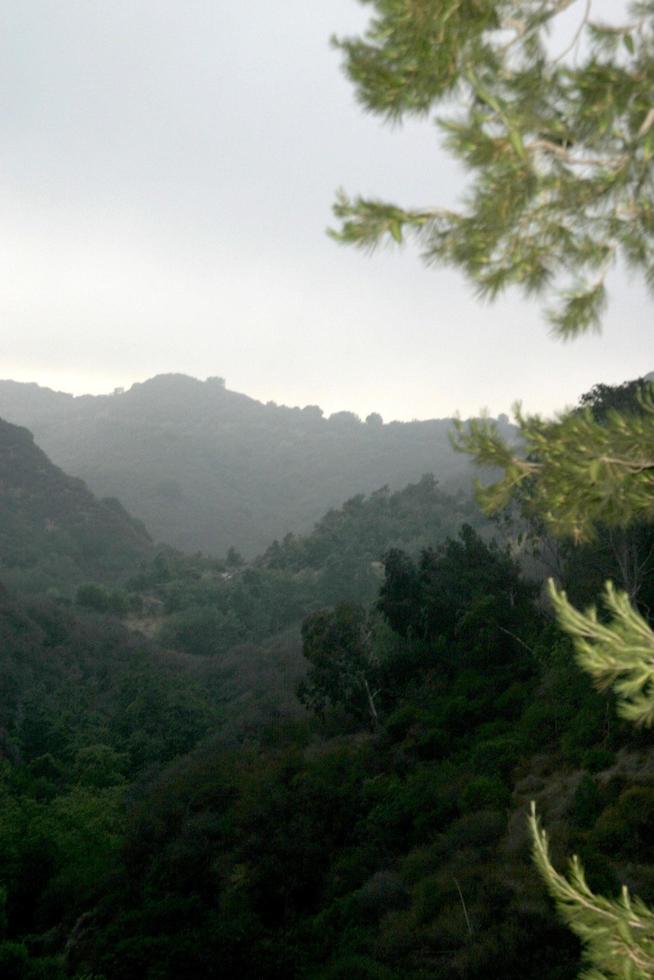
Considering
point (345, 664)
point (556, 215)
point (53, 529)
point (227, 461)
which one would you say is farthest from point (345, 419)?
point (556, 215)

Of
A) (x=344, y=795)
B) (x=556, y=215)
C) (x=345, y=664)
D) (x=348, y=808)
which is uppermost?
(x=556, y=215)

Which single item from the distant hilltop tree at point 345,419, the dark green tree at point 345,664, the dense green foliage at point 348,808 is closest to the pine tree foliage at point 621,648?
the dense green foliage at point 348,808

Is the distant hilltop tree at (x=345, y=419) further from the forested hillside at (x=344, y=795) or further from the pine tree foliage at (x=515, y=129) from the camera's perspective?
the pine tree foliage at (x=515, y=129)

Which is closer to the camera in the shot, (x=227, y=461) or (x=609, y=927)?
(x=609, y=927)

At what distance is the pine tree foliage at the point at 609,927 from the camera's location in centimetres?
261

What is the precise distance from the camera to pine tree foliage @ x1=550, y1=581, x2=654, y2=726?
8.28 ft

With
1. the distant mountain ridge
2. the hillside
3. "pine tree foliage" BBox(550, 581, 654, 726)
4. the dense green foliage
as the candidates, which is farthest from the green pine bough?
the distant mountain ridge

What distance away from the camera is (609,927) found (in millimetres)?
2762

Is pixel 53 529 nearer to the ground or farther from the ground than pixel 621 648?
nearer to the ground

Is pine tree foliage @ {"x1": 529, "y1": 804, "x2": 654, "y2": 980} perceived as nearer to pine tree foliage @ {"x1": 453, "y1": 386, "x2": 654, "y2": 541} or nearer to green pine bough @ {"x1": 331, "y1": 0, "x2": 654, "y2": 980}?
green pine bough @ {"x1": 331, "y1": 0, "x2": 654, "y2": 980}

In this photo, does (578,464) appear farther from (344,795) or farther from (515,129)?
(344,795)

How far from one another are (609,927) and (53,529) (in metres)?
74.7

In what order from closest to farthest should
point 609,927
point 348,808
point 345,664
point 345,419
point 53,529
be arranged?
point 609,927 → point 348,808 → point 345,664 → point 53,529 → point 345,419

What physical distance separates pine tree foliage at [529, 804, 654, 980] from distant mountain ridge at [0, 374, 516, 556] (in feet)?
308
